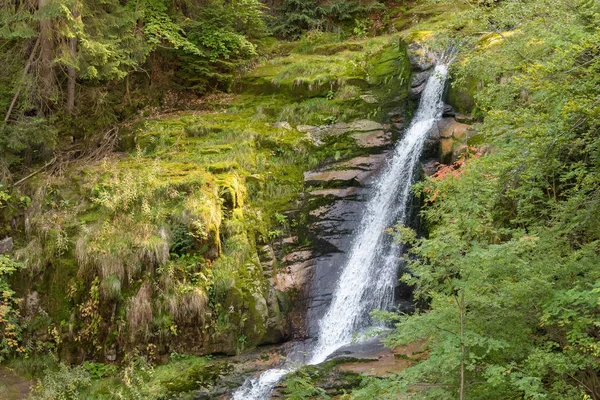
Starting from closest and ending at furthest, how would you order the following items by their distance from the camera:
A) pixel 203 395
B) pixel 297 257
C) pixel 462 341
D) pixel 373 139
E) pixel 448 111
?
pixel 462 341, pixel 203 395, pixel 297 257, pixel 448 111, pixel 373 139

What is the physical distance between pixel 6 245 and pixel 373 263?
260 inches

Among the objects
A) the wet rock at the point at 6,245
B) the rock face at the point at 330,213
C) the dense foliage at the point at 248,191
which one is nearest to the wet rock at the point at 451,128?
the dense foliage at the point at 248,191

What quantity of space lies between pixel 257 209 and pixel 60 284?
367 centimetres

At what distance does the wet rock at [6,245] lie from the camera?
9172 mm

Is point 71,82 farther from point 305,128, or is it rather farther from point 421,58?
point 421,58

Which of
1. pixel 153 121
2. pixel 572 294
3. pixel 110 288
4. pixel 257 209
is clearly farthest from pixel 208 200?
pixel 572 294

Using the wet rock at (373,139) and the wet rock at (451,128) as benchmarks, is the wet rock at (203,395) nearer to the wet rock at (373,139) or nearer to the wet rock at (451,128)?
the wet rock at (373,139)

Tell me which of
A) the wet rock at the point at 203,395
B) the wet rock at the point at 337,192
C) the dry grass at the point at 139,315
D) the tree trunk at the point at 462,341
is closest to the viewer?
the tree trunk at the point at 462,341

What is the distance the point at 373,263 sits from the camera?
361 inches

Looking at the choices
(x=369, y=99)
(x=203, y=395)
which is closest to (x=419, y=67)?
(x=369, y=99)

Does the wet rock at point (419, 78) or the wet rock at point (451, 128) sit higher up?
the wet rock at point (419, 78)

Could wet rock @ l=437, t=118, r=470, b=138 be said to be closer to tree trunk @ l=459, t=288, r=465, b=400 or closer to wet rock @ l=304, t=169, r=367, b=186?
wet rock @ l=304, t=169, r=367, b=186

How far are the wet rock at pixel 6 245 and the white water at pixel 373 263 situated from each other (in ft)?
16.7

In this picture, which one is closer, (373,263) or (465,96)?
(373,263)
